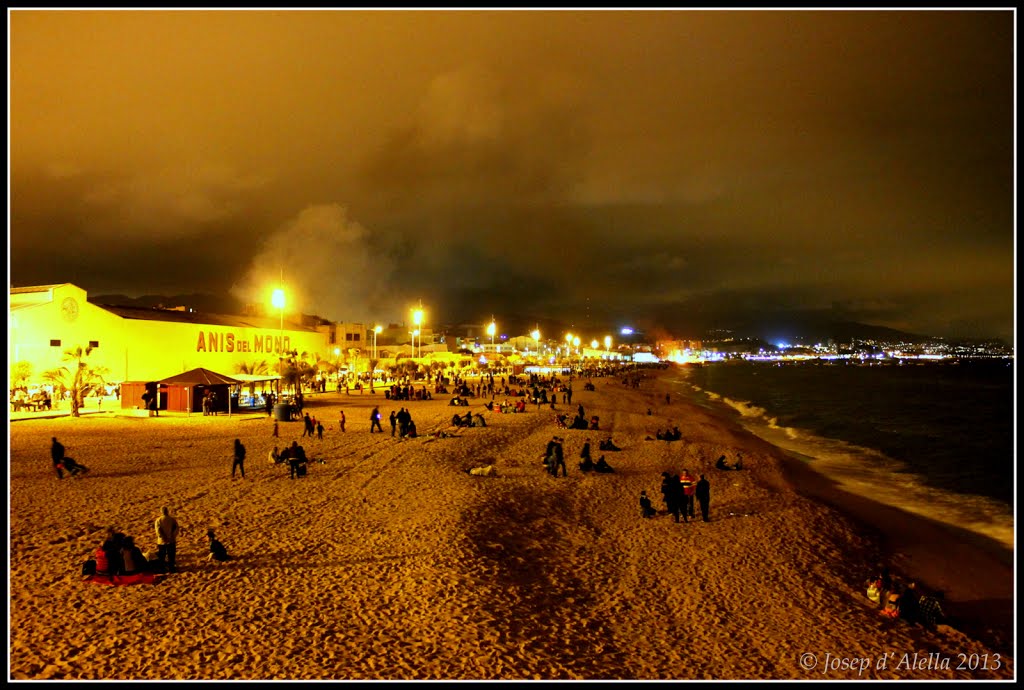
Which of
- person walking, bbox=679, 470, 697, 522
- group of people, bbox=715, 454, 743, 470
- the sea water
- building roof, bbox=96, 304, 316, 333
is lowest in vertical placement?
the sea water

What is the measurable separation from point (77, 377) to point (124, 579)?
2210 cm

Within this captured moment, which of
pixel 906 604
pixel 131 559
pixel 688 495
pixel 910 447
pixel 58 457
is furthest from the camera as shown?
pixel 910 447

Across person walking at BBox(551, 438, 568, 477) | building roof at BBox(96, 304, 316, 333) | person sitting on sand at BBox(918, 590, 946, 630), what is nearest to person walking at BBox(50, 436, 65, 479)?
person walking at BBox(551, 438, 568, 477)

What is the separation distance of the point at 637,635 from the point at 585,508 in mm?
5684

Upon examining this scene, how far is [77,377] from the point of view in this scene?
24703mm

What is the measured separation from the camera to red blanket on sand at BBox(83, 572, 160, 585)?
7754mm

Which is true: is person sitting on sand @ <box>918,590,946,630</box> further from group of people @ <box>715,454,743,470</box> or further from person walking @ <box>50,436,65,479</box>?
person walking @ <box>50,436,65,479</box>

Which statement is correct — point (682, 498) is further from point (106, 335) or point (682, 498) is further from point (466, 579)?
point (106, 335)

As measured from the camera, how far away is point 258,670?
6.07 meters

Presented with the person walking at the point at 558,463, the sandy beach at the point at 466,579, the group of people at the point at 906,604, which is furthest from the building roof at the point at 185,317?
the group of people at the point at 906,604

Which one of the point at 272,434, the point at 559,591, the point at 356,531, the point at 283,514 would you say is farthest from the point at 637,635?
the point at 272,434

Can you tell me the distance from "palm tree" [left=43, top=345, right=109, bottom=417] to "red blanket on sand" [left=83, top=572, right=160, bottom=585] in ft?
68.5

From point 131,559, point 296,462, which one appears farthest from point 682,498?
point 131,559

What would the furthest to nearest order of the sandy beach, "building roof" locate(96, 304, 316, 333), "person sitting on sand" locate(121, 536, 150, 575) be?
"building roof" locate(96, 304, 316, 333)
"person sitting on sand" locate(121, 536, 150, 575)
the sandy beach
